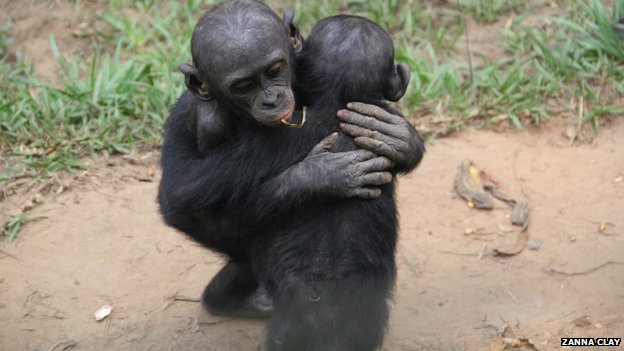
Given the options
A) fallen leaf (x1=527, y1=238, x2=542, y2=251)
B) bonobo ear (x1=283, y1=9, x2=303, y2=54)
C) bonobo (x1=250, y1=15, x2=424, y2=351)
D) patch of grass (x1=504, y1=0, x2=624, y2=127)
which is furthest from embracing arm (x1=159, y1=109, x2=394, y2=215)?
patch of grass (x1=504, y1=0, x2=624, y2=127)

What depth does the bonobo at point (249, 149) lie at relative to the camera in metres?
4.70

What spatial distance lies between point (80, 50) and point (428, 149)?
3.62 meters

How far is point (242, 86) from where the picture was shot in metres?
4.81

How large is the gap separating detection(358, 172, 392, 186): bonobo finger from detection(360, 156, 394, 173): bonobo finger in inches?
1.1

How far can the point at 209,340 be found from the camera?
6078 mm

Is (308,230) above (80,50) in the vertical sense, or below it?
above

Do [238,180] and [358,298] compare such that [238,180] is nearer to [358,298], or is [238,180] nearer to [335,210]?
[335,210]

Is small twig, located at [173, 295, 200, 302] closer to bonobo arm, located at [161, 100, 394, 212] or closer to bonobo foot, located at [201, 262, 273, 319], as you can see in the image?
bonobo foot, located at [201, 262, 273, 319]

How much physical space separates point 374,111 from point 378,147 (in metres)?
0.19

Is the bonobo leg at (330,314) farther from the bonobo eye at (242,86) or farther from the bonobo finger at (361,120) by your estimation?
the bonobo eye at (242,86)

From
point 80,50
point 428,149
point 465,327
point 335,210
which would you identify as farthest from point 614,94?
point 80,50

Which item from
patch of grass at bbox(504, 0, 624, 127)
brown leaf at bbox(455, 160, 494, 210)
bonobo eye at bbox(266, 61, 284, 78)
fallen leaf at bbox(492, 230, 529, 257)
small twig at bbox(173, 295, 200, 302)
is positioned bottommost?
small twig at bbox(173, 295, 200, 302)

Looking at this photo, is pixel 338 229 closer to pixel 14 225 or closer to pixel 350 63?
pixel 350 63

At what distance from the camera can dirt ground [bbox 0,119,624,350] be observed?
19.9ft
